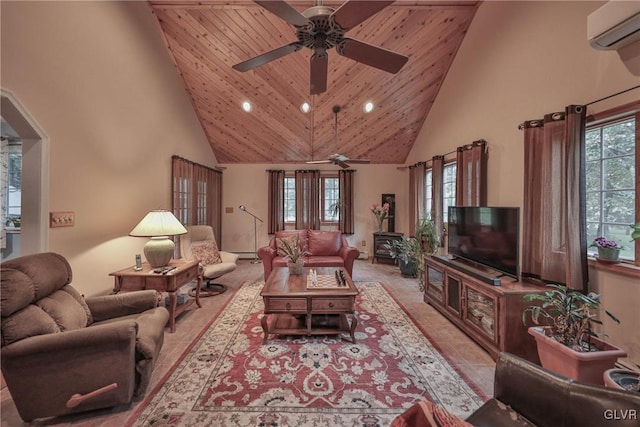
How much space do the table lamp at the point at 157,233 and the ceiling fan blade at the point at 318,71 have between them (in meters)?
2.16

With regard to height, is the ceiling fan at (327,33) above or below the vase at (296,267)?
above

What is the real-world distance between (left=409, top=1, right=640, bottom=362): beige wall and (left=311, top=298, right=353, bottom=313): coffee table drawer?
2070 mm

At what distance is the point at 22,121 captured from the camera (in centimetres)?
203

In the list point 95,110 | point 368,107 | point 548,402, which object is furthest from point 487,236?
point 95,110

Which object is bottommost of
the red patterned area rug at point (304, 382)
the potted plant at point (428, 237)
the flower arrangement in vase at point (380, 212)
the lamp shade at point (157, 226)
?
the red patterned area rug at point (304, 382)

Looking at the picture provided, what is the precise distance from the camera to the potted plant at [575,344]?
1628mm

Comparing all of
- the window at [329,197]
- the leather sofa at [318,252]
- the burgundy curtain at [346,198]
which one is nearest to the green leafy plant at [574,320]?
the leather sofa at [318,252]

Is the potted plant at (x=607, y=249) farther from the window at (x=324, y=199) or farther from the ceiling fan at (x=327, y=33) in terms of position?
the window at (x=324, y=199)

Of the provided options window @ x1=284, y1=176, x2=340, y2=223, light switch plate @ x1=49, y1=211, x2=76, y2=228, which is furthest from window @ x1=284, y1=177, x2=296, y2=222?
light switch plate @ x1=49, y1=211, x2=76, y2=228

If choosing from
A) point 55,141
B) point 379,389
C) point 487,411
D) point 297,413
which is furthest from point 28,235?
point 487,411

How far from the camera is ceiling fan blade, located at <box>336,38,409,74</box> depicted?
199cm

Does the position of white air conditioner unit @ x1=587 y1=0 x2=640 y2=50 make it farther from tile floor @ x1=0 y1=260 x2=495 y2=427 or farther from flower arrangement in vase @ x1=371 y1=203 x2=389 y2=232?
flower arrangement in vase @ x1=371 y1=203 x2=389 y2=232

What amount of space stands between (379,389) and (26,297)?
7.74ft

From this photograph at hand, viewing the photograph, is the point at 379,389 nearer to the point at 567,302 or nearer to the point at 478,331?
the point at 478,331
